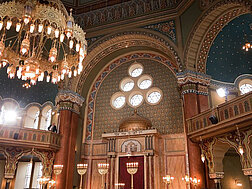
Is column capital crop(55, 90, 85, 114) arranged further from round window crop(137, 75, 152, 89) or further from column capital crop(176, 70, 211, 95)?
column capital crop(176, 70, 211, 95)

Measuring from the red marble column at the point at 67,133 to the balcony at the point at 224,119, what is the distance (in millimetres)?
7092

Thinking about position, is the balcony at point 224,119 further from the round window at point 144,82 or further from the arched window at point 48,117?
the arched window at point 48,117

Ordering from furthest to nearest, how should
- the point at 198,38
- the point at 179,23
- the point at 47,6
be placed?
1. the point at 179,23
2. the point at 198,38
3. the point at 47,6

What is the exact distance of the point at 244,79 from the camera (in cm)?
1483

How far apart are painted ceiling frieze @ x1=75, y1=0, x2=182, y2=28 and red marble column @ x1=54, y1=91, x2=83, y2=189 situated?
525 centimetres

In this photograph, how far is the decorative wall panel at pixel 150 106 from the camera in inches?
604

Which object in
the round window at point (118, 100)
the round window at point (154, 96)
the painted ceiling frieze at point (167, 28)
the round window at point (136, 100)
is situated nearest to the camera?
the painted ceiling frieze at point (167, 28)

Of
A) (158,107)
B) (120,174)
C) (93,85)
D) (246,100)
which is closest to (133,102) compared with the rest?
(158,107)

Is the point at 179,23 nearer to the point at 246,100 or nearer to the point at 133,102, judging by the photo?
the point at 133,102

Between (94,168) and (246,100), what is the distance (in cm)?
1045

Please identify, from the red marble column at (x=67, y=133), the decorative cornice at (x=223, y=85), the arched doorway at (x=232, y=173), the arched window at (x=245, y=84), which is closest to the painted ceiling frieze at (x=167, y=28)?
the decorative cornice at (x=223, y=85)

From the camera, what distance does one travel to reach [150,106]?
16.2 metres

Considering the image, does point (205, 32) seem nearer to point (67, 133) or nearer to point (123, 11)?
point (123, 11)

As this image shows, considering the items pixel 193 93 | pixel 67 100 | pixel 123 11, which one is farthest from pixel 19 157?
pixel 123 11
